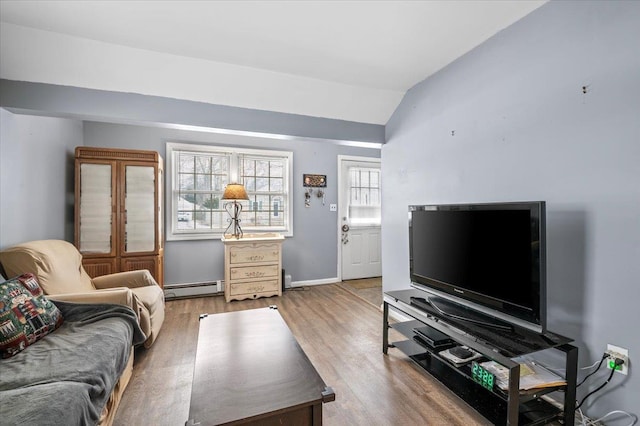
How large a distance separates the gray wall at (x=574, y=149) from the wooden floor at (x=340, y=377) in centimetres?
86

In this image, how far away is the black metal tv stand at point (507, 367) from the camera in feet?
4.81

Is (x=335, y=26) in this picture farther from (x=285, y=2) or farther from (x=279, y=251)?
(x=279, y=251)

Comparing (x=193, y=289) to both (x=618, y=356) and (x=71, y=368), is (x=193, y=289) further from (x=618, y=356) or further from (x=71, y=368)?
(x=618, y=356)

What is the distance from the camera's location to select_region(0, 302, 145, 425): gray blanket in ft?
3.63

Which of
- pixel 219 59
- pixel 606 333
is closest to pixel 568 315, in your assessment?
pixel 606 333

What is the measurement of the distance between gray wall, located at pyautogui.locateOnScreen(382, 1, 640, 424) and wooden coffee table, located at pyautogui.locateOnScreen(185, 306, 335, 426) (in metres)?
1.52

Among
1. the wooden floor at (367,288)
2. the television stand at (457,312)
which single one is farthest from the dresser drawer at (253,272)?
the television stand at (457,312)

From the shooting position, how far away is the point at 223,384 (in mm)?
1367

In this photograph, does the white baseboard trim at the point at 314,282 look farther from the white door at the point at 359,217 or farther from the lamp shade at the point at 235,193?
the lamp shade at the point at 235,193

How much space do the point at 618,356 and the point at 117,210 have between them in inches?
171

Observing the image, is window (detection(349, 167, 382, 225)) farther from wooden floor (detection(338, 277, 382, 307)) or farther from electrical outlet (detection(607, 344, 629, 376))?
electrical outlet (detection(607, 344, 629, 376))

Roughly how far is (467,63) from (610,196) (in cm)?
144

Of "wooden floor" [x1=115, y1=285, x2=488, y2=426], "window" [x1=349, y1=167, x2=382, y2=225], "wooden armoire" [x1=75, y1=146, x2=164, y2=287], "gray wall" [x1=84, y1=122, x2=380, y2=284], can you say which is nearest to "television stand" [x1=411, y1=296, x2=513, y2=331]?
"wooden floor" [x1=115, y1=285, x2=488, y2=426]

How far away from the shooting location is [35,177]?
266cm
